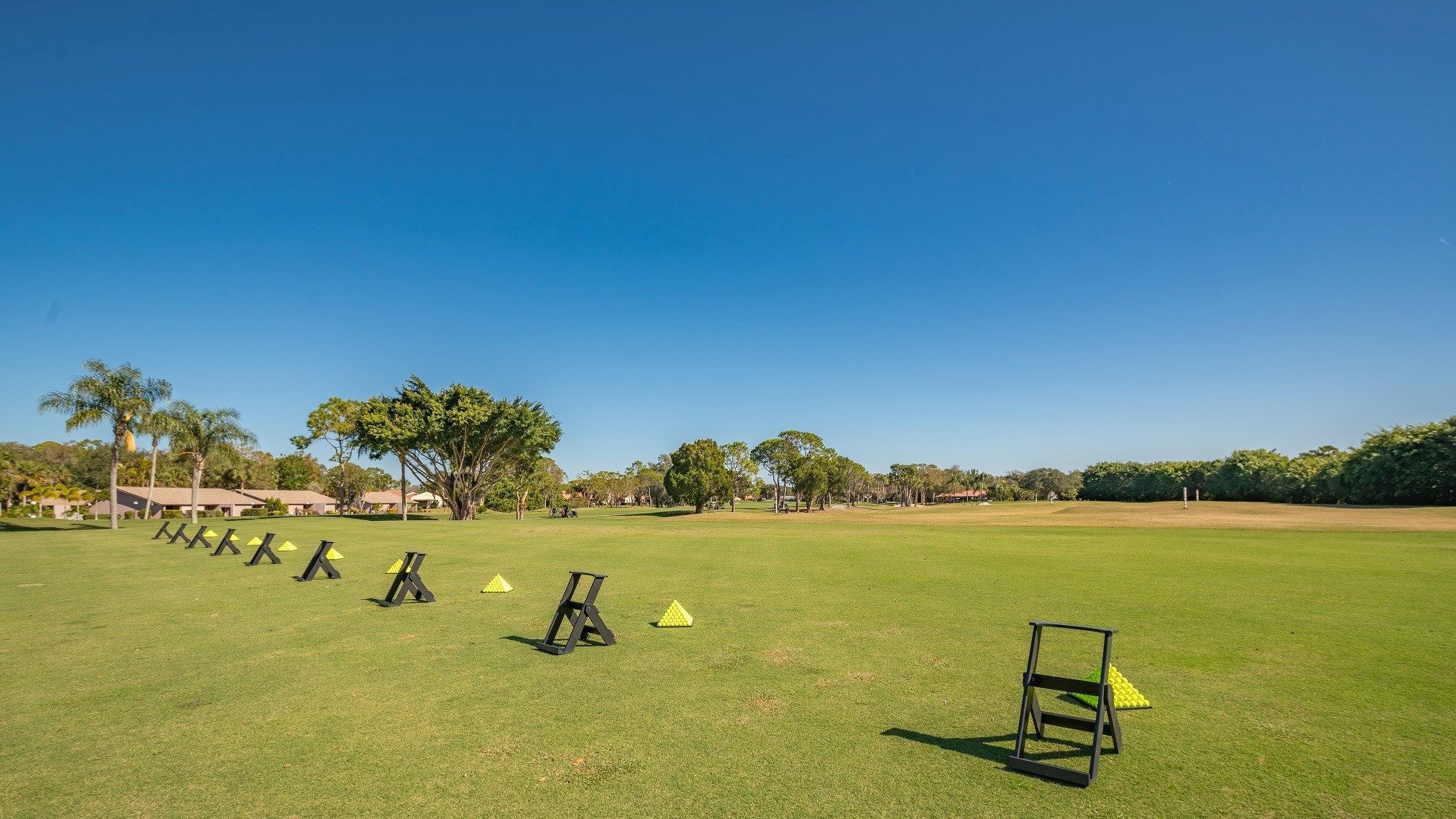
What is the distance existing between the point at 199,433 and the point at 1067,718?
62.3 m

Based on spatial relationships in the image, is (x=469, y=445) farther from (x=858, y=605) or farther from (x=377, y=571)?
(x=858, y=605)

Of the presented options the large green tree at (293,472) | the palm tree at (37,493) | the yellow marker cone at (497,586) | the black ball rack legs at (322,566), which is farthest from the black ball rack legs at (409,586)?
the large green tree at (293,472)

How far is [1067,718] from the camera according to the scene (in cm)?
560

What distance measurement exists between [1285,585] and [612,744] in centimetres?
1777

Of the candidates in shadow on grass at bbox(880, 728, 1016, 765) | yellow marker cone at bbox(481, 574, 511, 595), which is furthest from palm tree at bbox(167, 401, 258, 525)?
shadow on grass at bbox(880, 728, 1016, 765)

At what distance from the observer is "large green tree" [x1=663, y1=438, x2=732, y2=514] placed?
8256 cm

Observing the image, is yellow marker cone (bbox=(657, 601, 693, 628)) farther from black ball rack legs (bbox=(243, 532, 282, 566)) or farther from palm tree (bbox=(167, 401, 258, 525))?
palm tree (bbox=(167, 401, 258, 525))

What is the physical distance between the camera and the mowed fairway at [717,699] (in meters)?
5.05

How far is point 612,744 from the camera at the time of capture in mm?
6020

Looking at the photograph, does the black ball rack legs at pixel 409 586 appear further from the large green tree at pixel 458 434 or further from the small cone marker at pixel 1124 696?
the large green tree at pixel 458 434

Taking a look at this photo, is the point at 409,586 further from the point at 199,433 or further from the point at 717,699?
the point at 199,433

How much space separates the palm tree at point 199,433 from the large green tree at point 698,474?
45.7 meters

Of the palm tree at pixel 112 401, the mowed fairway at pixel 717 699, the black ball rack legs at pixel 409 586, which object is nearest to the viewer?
the mowed fairway at pixel 717 699

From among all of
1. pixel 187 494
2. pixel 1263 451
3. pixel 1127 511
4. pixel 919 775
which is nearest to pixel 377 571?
pixel 919 775
